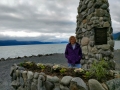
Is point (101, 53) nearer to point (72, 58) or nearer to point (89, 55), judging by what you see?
point (89, 55)

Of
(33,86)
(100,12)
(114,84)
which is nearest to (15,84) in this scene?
(33,86)

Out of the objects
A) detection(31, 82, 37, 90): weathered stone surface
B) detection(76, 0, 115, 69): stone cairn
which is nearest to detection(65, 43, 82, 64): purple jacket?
detection(76, 0, 115, 69): stone cairn

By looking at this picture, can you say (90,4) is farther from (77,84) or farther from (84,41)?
(77,84)

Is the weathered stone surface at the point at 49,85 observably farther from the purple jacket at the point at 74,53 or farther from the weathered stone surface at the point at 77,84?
the purple jacket at the point at 74,53

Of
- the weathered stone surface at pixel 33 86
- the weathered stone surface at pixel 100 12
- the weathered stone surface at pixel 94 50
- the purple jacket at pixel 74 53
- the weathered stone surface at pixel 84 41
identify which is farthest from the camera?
the weathered stone surface at pixel 84 41

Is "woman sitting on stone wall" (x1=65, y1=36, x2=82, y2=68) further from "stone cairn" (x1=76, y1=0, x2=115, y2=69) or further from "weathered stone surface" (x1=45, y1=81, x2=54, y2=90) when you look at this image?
"weathered stone surface" (x1=45, y1=81, x2=54, y2=90)

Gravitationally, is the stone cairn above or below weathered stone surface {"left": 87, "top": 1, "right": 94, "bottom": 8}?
below

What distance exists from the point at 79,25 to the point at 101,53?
7.30ft

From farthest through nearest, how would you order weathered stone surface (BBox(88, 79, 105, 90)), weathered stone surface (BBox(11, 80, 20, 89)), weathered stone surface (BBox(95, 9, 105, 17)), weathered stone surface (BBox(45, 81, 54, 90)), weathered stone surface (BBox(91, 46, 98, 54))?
weathered stone surface (BBox(91, 46, 98, 54)), weathered stone surface (BBox(95, 9, 105, 17)), weathered stone surface (BBox(11, 80, 20, 89)), weathered stone surface (BBox(45, 81, 54, 90)), weathered stone surface (BBox(88, 79, 105, 90))

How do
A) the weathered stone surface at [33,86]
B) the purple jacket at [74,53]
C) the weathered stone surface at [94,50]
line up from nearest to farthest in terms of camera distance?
the weathered stone surface at [33,86] < the purple jacket at [74,53] < the weathered stone surface at [94,50]

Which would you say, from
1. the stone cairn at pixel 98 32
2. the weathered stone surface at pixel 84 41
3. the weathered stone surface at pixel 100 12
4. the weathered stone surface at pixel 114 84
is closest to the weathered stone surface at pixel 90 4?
the stone cairn at pixel 98 32

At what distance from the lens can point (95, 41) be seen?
8836mm

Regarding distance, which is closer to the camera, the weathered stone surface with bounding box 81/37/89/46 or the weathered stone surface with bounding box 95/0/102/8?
the weathered stone surface with bounding box 95/0/102/8

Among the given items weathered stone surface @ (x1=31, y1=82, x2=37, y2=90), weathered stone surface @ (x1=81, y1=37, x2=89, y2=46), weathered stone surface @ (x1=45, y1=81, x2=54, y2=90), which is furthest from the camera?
weathered stone surface @ (x1=81, y1=37, x2=89, y2=46)
